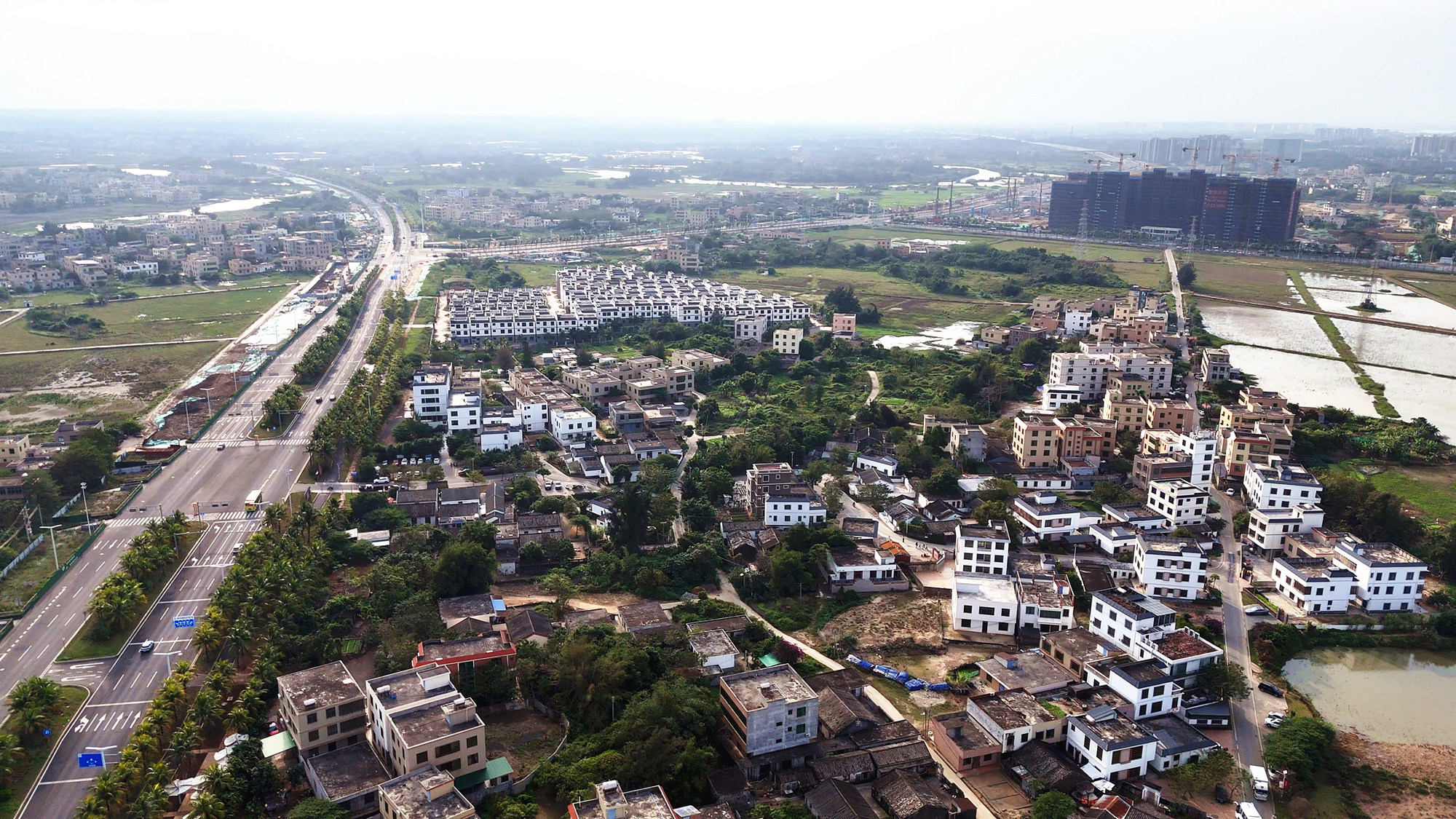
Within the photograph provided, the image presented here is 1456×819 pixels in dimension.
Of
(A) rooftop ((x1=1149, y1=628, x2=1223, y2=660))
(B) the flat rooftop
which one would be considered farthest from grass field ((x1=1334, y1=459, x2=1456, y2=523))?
(B) the flat rooftop

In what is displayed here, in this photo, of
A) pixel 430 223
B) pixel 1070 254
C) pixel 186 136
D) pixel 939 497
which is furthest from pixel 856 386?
pixel 186 136

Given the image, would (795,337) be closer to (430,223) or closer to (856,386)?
(856,386)

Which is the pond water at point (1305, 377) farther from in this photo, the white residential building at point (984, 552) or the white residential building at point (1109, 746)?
the white residential building at point (1109, 746)

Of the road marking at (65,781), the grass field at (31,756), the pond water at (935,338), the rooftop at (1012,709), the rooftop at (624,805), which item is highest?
the rooftop at (624,805)

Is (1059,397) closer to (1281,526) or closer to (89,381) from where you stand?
(1281,526)

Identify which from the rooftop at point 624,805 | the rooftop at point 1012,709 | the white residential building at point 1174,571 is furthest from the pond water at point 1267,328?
the rooftop at point 624,805

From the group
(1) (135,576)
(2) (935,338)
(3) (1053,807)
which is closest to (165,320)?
→ (1) (135,576)

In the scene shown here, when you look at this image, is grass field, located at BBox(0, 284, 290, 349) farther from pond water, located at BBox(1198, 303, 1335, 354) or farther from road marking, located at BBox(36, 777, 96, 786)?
pond water, located at BBox(1198, 303, 1335, 354)
